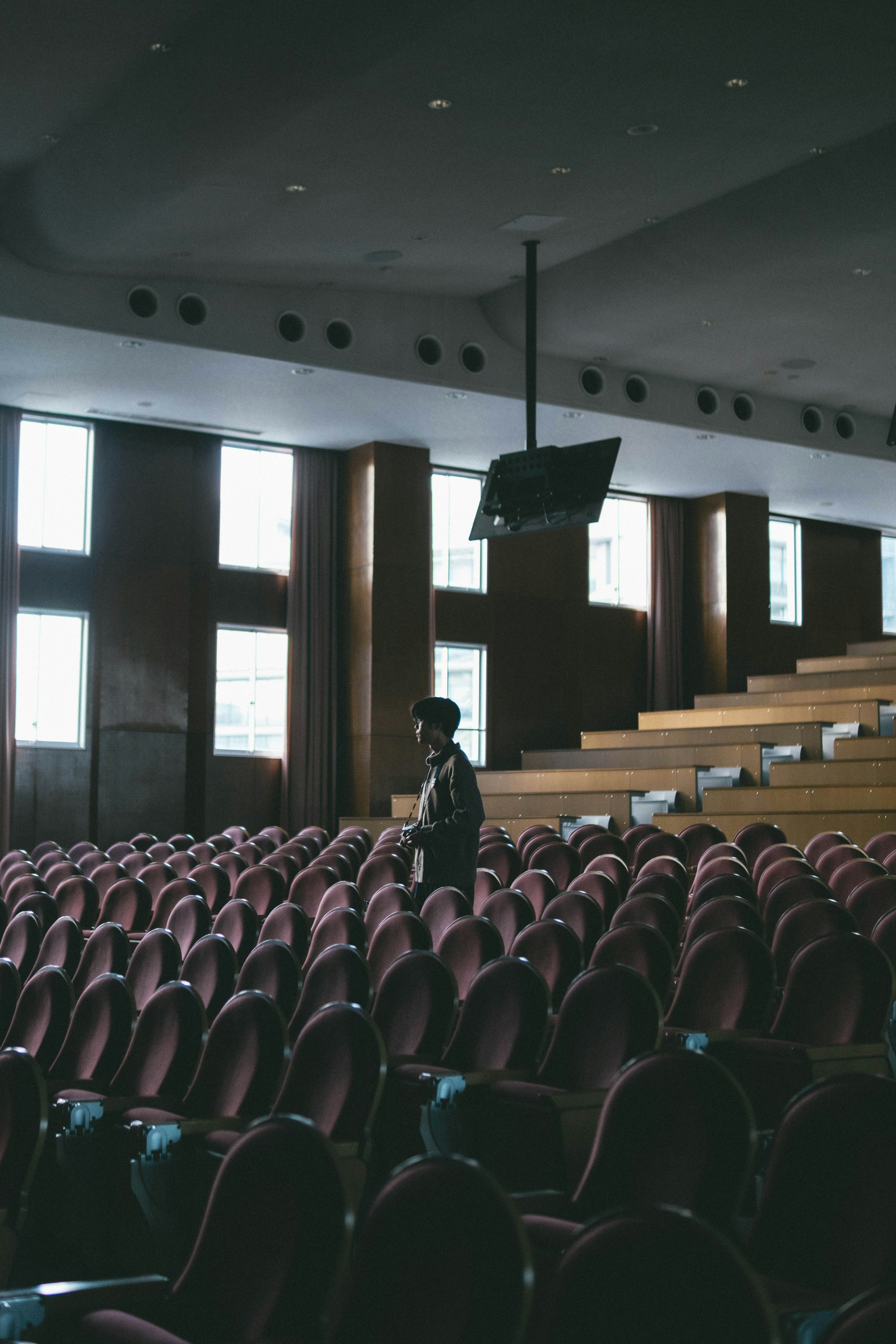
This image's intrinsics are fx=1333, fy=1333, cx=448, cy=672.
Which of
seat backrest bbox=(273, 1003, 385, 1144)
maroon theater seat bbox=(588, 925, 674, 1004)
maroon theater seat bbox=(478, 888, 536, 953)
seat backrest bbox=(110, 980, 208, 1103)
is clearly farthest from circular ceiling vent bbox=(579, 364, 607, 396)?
seat backrest bbox=(273, 1003, 385, 1144)

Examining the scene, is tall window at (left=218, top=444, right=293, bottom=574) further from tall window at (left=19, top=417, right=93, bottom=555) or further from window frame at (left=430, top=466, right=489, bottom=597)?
window frame at (left=430, top=466, right=489, bottom=597)

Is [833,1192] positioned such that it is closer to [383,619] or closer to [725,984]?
[725,984]

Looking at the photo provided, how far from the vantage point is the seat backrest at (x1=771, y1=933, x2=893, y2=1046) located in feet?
10.6

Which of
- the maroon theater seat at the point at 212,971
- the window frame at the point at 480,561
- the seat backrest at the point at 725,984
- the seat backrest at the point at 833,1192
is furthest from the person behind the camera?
the window frame at the point at 480,561

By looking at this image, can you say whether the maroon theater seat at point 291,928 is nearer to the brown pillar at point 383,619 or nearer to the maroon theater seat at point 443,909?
the maroon theater seat at point 443,909

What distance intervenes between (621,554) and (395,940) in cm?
1086

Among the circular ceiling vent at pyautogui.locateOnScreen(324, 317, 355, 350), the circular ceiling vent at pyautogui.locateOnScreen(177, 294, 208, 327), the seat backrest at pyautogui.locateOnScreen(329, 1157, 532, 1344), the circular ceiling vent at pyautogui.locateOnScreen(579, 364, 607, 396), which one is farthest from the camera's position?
the circular ceiling vent at pyautogui.locateOnScreen(579, 364, 607, 396)

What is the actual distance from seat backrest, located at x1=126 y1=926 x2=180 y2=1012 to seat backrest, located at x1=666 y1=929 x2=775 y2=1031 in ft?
5.00

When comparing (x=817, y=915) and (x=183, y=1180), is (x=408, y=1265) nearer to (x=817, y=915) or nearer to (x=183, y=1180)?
(x=183, y=1180)

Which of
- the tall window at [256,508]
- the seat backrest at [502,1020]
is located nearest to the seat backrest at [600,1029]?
the seat backrest at [502,1020]

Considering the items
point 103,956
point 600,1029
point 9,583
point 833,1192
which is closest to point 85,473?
point 9,583

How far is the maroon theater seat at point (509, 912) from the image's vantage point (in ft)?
15.7

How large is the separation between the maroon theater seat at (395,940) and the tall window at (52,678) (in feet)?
25.1

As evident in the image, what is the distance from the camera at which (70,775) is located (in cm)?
1125
